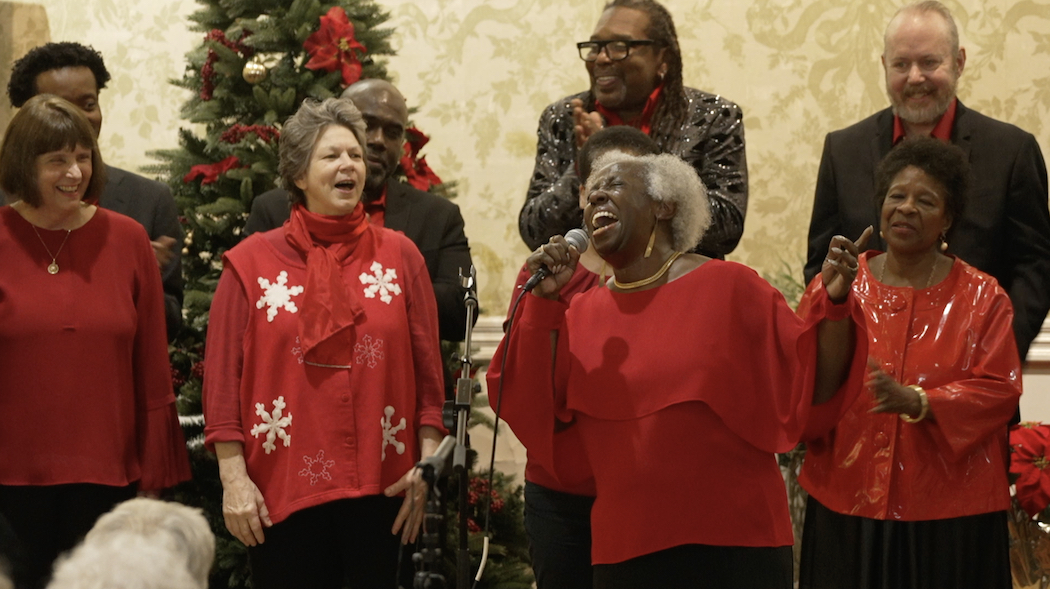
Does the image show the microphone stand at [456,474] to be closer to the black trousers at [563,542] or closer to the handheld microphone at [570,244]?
the handheld microphone at [570,244]

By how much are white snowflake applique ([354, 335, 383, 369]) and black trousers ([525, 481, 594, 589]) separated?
0.55 meters

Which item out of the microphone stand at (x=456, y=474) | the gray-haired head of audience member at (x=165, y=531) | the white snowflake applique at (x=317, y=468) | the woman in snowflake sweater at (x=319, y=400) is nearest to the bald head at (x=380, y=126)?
the woman in snowflake sweater at (x=319, y=400)

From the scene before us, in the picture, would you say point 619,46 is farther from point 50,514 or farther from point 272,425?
point 50,514

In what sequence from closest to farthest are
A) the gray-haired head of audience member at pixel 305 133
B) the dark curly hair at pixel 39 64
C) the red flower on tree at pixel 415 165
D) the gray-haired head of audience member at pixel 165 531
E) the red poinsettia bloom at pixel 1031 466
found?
the gray-haired head of audience member at pixel 165 531 → the gray-haired head of audience member at pixel 305 133 → the red poinsettia bloom at pixel 1031 466 → the dark curly hair at pixel 39 64 → the red flower on tree at pixel 415 165

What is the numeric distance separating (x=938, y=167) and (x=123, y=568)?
2.41 m

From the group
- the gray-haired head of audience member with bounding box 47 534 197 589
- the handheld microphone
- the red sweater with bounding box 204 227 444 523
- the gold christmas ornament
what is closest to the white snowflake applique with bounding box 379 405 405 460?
the red sweater with bounding box 204 227 444 523

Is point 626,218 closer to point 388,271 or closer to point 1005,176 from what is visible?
point 388,271

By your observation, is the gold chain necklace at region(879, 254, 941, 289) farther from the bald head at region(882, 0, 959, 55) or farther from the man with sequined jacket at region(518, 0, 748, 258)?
the bald head at region(882, 0, 959, 55)

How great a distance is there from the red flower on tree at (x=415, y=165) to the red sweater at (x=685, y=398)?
1823 mm

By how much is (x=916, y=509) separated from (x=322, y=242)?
1682 mm

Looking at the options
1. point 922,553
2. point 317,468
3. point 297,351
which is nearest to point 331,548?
point 317,468

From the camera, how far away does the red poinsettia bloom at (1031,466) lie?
350 centimetres

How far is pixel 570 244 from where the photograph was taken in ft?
7.64

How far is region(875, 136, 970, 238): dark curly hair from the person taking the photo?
10.4 ft
